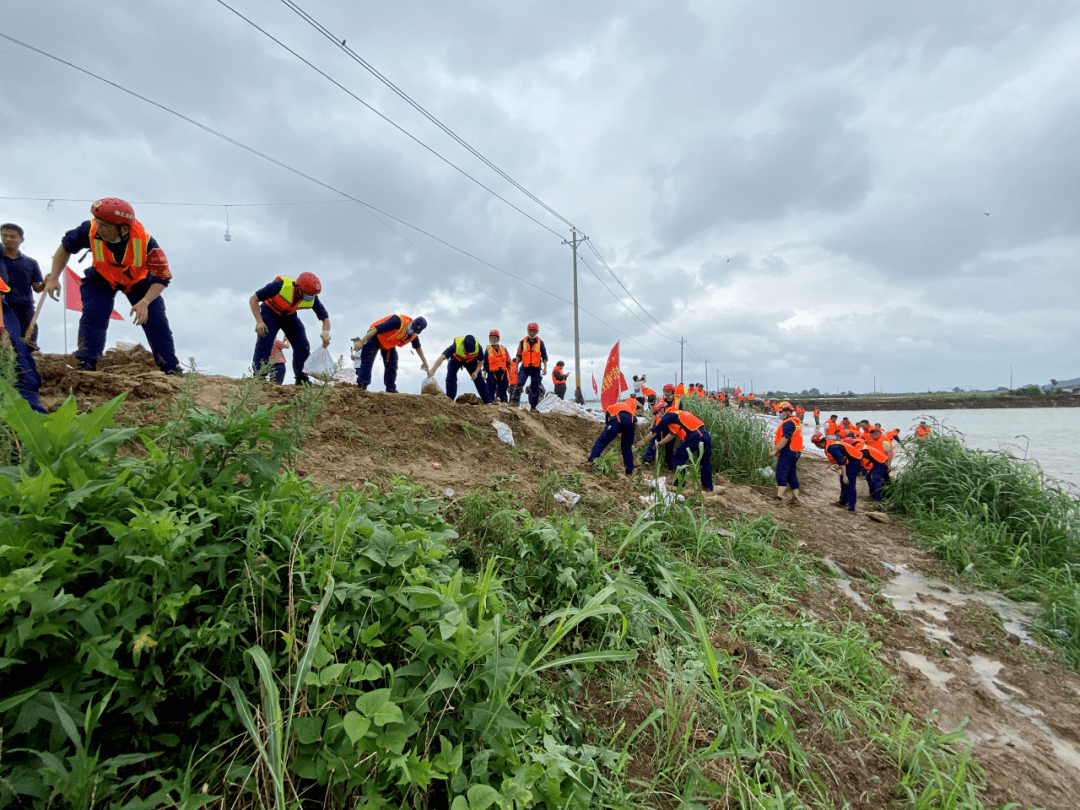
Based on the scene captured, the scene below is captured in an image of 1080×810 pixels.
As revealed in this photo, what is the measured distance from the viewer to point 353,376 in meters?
9.38

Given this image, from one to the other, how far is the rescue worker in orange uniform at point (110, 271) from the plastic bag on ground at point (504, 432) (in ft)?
13.1

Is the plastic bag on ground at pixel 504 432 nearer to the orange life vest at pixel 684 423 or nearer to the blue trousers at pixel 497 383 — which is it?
the orange life vest at pixel 684 423

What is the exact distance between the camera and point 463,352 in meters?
9.49

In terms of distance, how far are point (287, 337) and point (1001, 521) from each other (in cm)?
973

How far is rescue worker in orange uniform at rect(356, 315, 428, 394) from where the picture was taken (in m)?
8.16

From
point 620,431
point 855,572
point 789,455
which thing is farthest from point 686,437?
point 855,572

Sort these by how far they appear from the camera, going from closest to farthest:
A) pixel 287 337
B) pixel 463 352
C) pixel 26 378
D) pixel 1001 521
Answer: pixel 26 378, pixel 287 337, pixel 1001 521, pixel 463 352

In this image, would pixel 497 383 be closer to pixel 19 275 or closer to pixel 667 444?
pixel 667 444

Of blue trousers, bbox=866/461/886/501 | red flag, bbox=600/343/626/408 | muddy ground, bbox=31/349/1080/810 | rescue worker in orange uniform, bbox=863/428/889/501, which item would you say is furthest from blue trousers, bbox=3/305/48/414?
blue trousers, bbox=866/461/886/501

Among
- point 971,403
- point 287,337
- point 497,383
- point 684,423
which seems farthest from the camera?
point 971,403

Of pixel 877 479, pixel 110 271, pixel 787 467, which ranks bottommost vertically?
pixel 877 479

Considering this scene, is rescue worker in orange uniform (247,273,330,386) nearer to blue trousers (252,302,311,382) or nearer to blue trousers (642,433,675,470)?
blue trousers (252,302,311,382)

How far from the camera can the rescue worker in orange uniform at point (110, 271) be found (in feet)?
13.6

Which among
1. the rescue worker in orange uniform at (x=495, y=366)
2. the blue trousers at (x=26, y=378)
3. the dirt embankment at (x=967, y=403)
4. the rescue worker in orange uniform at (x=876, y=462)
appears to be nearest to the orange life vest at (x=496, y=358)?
the rescue worker in orange uniform at (x=495, y=366)
